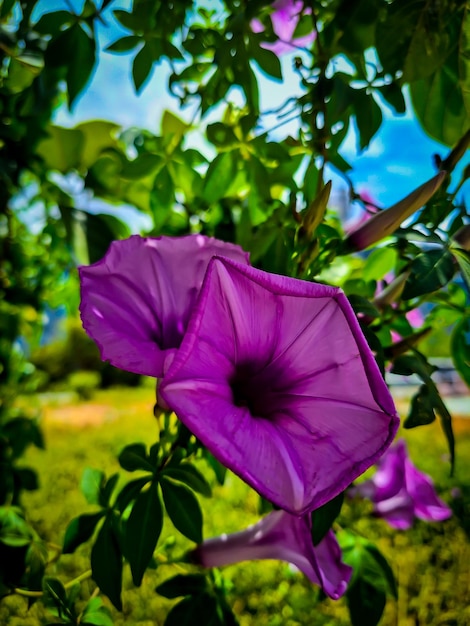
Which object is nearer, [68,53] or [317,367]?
[317,367]

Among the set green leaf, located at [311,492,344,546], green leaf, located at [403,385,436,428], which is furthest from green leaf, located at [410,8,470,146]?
green leaf, located at [311,492,344,546]

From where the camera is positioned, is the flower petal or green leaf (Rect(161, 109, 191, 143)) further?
the flower petal

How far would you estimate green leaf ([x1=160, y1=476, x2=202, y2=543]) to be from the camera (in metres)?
0.51

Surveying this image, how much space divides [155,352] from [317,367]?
0.12 meters

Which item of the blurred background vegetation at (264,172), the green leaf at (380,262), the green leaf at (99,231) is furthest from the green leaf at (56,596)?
the green leaf at (380,262)

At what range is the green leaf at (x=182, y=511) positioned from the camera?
0.51 metres

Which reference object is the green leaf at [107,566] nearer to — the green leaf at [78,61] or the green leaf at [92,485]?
the green leaf at [92,485]

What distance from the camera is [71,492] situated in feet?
5.35

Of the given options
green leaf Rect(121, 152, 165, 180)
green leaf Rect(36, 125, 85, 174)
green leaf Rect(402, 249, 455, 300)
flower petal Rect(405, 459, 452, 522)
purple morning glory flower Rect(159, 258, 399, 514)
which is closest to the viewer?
purple morning glory flower Rect(159, 258, 399, 514)

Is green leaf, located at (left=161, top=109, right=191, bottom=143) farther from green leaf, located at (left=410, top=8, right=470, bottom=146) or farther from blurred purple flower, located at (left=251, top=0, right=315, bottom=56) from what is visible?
green leaf, located at (left=410, top=8, right=470, bottom=146)

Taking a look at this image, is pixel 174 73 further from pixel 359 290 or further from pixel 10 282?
pixel 10 282

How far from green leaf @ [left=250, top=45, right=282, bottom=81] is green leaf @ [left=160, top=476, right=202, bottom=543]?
1.42ft

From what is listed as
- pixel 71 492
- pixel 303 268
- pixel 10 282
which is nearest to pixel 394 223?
pixel 303 268

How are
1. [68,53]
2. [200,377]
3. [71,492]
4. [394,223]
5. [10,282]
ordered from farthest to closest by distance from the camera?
[71,492] → [10,282] → [68,53] → [394,223] → [200,377]
